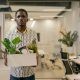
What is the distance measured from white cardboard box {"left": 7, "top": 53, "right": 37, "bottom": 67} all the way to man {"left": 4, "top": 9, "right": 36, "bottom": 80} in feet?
0.54

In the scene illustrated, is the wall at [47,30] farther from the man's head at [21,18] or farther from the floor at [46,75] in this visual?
the man's head at [21,18]

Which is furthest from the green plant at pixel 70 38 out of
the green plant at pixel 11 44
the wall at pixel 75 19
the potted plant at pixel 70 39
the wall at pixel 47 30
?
the green plant at pixel 11 44

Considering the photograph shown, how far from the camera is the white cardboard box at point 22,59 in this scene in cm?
147

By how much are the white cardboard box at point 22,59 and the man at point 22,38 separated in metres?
0.16

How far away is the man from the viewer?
166 cm

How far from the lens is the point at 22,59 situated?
1.47 metres

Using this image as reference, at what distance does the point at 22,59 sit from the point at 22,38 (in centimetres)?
27

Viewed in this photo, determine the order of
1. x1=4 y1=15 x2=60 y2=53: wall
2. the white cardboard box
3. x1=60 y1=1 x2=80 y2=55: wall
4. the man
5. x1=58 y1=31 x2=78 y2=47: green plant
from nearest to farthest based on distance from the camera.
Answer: the white cardboard box
the man
x1=60 y1=1 x2=80 y2=55: wall
x1=58 y1=31 x2=78 y2=47: green plant
x1=4 y1=15 x2=60 y2=53: wall

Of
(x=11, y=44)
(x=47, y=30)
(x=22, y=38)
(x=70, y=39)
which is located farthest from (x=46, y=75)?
(x=47, y=30)

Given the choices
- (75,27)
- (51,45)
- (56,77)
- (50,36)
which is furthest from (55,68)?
(50,36)

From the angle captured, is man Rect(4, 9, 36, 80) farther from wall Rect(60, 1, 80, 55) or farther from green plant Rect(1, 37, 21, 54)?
wall Rect(60, 1, 80, 55)

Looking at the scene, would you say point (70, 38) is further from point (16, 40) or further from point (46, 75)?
point (16, 40)

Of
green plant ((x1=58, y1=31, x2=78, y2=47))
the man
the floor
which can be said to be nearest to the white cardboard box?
the man

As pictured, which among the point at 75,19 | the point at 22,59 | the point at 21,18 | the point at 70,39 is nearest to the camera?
the point at 22,59
